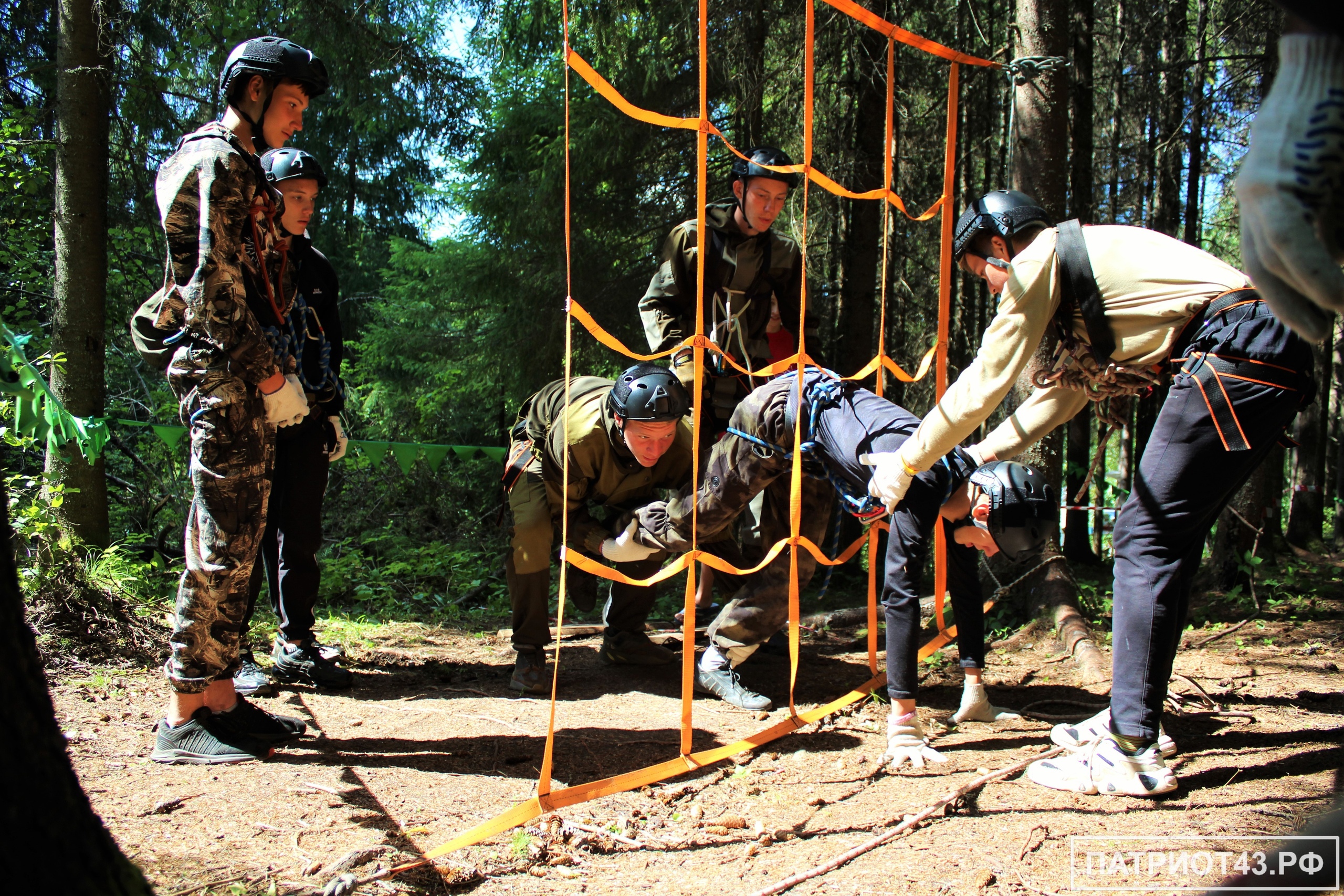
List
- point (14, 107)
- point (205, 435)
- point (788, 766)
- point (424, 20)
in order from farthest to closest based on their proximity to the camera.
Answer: point (424, 20) → point (14, 107) → point (788, 766) → point (205, 435)

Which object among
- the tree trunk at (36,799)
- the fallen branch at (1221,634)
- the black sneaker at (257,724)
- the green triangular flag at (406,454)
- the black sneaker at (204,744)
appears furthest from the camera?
the green triangular flag at (406,454)

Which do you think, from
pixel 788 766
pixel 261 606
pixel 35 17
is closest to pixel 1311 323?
pixel 788 766

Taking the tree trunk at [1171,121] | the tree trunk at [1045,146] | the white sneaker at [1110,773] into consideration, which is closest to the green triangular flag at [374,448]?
the tree trunk at [1045,146]

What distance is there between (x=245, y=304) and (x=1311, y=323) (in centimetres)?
278

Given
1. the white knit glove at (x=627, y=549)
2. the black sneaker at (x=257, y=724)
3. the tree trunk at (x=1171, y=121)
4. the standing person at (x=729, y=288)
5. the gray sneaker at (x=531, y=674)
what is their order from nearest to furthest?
1. the black sneaker at (x=257, y=724)
2. the white knit glove at (x=627, y=549)
3. the gray sneaker at (x=531, y=674)
4. the standing person at (x=729, y=288)
5. the tree trunk at (x=1171, y=121)

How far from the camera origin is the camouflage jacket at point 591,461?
3734mm

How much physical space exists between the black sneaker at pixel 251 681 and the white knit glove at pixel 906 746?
2423mm

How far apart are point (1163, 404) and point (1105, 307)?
34 centimetres

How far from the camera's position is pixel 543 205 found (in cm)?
768

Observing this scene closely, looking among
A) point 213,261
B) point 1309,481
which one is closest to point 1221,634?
point 213,261

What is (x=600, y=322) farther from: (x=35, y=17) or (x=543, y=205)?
(x=35, y=17)

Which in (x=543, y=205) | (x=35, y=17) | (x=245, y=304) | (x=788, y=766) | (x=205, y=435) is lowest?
(x=788, y=766)

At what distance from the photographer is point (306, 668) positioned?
3.83 meters

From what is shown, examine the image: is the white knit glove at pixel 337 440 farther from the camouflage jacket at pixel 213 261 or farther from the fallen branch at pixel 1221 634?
the fallen branch at pixel 1221 634
